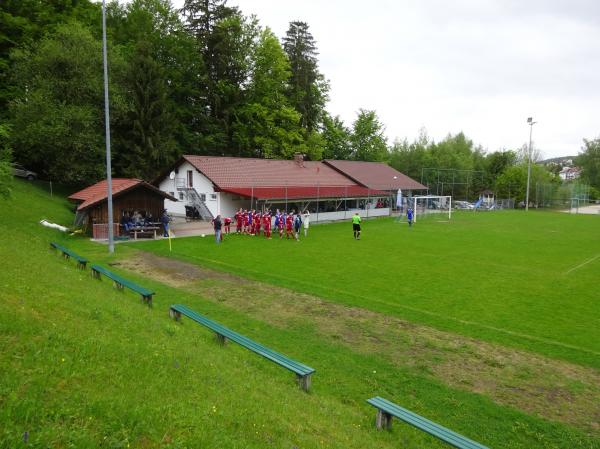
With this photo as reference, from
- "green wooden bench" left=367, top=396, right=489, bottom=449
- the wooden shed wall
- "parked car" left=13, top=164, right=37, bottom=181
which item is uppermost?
"parked car" left=13, top=164, right=37, bottom=181

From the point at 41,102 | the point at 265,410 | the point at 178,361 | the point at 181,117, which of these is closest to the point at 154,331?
the point at 178,361

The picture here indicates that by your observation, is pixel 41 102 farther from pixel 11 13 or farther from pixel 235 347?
pixel 235 347

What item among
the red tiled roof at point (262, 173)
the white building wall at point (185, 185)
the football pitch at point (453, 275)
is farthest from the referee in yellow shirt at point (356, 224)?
the white building wall at point (185, 185)

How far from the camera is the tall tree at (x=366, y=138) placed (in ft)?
198

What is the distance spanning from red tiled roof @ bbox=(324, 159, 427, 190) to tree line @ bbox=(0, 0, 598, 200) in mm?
5872

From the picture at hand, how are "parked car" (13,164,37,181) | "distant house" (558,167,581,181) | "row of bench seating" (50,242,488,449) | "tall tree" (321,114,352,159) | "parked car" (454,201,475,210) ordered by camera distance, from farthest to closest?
"distant house" (558,167,581,181) → "tall tree" (321,114,352,159) → "parked car" (454,201,475,210) → "parked car" (13,164,37,181) → "row of bench seating" (50,242,488,449)

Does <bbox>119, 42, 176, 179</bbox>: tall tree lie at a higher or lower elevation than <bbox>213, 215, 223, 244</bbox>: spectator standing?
higher

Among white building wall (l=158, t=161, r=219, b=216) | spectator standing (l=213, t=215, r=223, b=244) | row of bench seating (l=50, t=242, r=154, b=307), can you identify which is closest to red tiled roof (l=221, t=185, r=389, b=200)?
white building wall (l=158, t=161, r=219, b=216)

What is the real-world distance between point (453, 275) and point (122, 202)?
18.1 m

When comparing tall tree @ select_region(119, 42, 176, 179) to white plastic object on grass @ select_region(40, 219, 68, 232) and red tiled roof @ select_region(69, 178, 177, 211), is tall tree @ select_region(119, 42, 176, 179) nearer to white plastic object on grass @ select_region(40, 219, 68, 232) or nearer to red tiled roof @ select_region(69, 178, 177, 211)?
red tiled roof @ select_region(69, 178, 177, 211)

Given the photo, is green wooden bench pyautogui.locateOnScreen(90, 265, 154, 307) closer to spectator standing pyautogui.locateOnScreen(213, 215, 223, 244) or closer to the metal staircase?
spectator standing pyautogui.locateOnScreen(213, 215, 223, 244)

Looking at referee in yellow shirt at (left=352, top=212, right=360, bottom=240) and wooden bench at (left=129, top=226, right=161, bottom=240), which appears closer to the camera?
wooden bench at (left=129, top=226, right=161, bottom=240)

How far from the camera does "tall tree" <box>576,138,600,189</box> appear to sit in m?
71.8

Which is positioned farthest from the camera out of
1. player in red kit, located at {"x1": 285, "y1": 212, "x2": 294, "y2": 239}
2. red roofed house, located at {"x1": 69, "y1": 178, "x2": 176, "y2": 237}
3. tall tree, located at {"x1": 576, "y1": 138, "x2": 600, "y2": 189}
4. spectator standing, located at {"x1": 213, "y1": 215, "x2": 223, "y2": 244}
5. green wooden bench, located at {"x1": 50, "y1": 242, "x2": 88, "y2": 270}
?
tall tree, located at {"x1": 576, "y1": 138, "x2": 600, "y2": 189}
